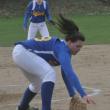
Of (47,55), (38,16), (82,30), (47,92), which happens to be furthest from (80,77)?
(82,30)

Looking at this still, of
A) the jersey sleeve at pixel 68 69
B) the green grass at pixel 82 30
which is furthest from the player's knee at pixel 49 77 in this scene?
the green grass at pixel 82 30

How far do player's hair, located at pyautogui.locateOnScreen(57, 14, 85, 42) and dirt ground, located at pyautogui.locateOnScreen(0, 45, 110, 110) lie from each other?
196 cm

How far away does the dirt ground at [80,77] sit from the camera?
10.4 metres

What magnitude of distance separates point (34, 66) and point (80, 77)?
4.95 m

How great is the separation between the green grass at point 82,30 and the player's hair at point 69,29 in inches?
468

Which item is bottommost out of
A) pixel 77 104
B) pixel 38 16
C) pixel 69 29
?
pixel 38 16

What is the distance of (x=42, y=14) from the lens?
A: 18.3 metres

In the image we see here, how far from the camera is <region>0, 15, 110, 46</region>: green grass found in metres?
21.7

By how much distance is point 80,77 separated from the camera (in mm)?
13305

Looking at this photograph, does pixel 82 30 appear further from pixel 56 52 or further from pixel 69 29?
pixel 56 52

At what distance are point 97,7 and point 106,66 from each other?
79.6 ft

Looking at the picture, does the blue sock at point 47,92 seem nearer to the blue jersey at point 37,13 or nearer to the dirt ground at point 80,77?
the dirt ground at point 80,77

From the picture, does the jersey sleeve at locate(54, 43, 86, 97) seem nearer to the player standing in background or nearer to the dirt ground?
the dirt ground

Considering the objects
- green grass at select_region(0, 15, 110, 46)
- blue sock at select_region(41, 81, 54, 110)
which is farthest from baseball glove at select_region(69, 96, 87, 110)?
green grass at select_region(0, 15, 110, 46)
